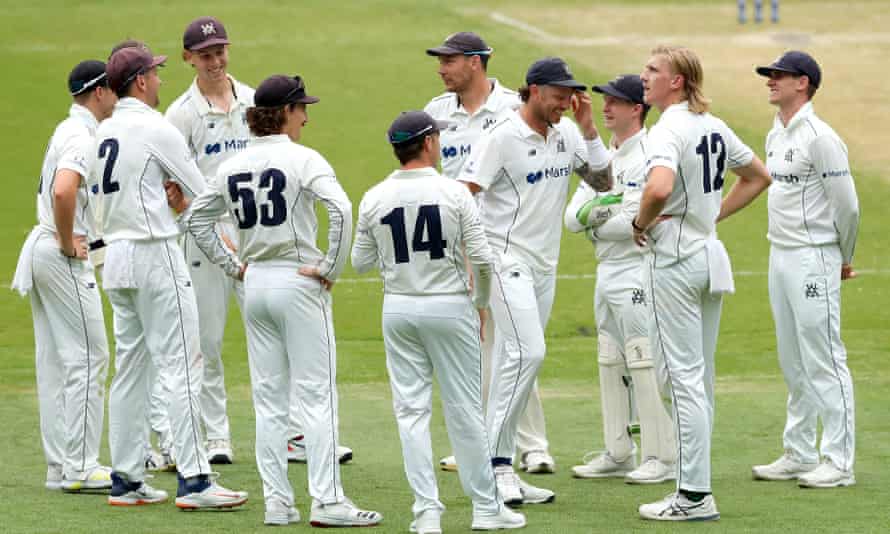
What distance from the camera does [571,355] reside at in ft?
46.8

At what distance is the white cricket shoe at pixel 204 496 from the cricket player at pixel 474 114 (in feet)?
5.72

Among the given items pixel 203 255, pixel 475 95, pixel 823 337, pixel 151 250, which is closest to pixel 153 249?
pixel 151 250

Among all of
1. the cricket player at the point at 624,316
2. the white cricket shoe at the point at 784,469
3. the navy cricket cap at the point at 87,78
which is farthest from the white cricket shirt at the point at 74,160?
the white cricket shoe at the point at 784,469

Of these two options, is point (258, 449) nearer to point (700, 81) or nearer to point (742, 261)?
point (700, 81)

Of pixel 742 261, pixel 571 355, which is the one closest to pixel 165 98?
pixel 742 261

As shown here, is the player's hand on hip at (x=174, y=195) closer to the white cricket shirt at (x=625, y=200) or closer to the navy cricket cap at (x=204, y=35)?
the navy cricket cap at (x=204, y=35)

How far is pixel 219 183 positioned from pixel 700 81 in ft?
8.72

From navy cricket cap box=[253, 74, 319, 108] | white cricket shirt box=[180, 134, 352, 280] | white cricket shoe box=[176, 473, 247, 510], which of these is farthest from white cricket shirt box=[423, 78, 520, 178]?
white cricket shoe box=[176, 473, 247, 510]

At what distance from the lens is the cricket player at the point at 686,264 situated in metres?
8.16

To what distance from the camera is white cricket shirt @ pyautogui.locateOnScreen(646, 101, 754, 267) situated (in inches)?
322

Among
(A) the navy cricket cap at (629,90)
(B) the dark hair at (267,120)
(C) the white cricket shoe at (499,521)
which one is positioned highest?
(A) the navy cricket cap at (629,90)

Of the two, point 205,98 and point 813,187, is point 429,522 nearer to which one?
point 813,187

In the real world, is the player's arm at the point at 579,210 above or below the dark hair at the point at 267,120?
below

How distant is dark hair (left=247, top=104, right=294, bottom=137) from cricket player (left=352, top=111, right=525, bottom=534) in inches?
25.3
